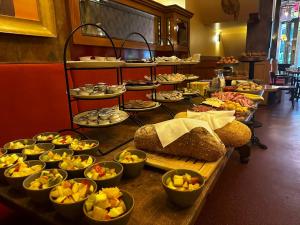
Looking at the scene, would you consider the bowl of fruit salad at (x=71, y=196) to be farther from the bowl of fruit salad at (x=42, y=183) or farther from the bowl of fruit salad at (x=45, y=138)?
the bowl of fruit salad at (x=45, y=138)

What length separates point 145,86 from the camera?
135 centimetres

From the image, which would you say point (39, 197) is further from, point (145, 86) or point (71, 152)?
point (145, 86)

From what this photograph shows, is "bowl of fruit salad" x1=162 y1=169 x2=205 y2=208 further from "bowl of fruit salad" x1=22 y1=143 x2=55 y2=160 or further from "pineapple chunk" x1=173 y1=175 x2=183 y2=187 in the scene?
"bowl of fruit salad" x1=22 y1=143 x2=55 y2=160

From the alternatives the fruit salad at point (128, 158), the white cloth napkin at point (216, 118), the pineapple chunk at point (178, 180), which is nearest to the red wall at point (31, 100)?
the fruit salad at point (128, 158)

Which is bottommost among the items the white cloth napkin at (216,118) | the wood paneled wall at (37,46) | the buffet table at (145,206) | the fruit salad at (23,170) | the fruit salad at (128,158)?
the buffet table at (145,206)

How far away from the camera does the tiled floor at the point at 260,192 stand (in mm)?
1554

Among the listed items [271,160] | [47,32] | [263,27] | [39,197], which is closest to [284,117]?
[271,160]

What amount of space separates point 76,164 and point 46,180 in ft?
0.33

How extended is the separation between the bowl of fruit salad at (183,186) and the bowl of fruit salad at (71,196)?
7.7 inches

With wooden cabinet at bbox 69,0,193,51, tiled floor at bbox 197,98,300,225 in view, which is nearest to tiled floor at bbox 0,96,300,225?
tiled floor at bbox 197,98,300,225

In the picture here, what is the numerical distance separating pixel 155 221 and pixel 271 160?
2437mm

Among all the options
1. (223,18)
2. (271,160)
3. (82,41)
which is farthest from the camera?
(223,18)

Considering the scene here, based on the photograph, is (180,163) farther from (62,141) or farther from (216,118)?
(62,141)

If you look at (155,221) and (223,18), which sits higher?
(223,18)
